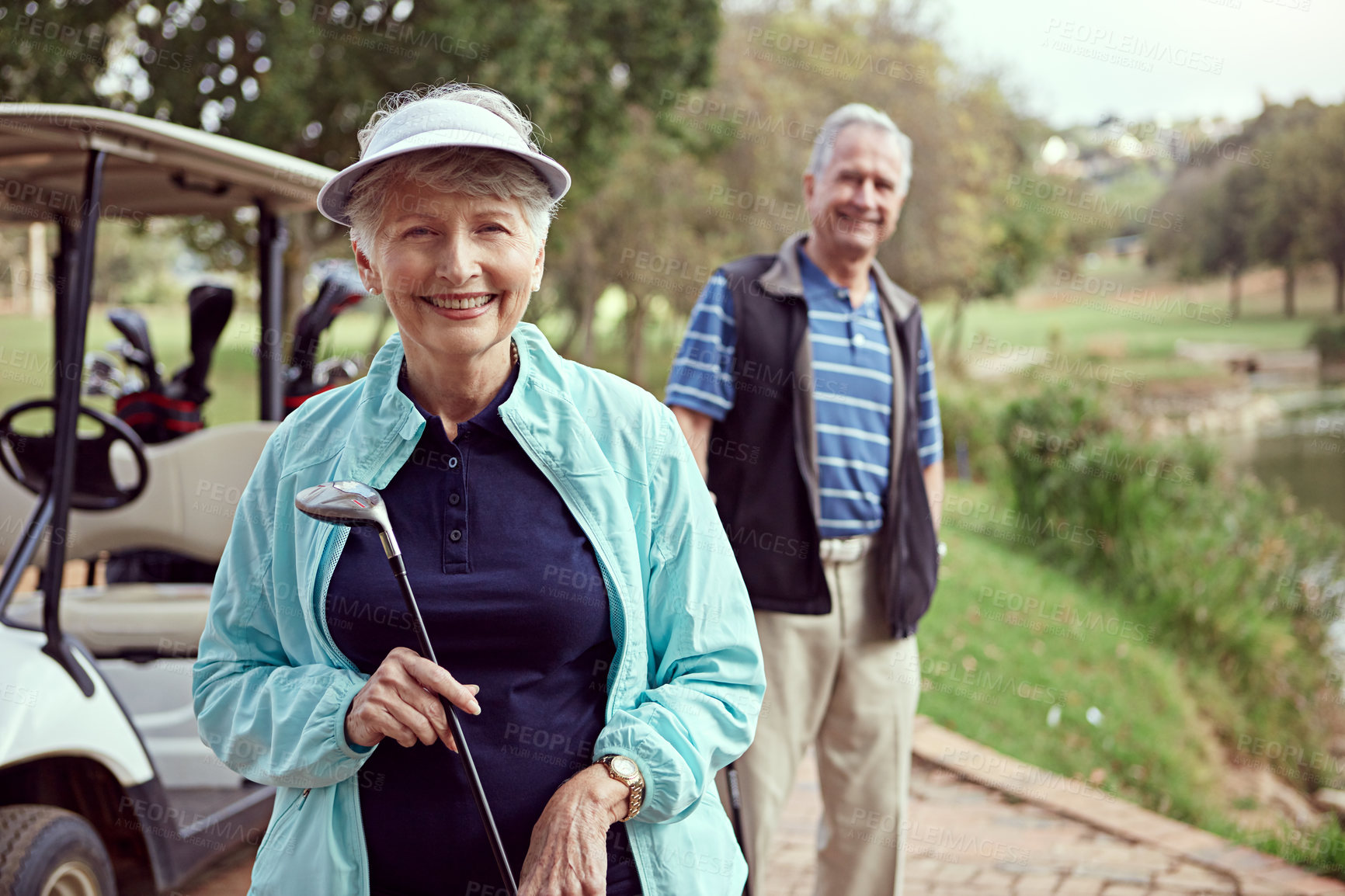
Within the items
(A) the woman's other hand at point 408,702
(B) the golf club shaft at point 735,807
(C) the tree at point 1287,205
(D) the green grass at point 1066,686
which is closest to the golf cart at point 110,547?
(B) the golf club shaft at point 735,807

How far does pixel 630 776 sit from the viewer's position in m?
1.54

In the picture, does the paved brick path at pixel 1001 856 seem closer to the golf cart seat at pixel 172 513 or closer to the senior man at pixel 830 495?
the senior man at pixel 830 495

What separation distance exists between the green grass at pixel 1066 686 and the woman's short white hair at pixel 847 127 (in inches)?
152

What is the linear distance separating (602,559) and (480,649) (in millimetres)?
205

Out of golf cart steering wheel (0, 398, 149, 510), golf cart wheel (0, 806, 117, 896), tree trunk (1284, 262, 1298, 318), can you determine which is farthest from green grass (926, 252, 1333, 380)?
golf cart wheel (0, 806, 117, 896)

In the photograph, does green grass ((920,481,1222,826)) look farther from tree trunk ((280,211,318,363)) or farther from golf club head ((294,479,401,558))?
tree trunk ((280,211,318,363))

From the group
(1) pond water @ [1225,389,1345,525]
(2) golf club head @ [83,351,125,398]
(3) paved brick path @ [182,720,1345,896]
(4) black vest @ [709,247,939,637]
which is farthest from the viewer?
(1) pond water @ [1225,389,1345,525]

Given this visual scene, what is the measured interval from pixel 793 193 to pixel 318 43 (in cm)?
1051

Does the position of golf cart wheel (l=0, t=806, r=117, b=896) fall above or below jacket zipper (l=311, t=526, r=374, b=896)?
below

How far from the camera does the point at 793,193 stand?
21047mm

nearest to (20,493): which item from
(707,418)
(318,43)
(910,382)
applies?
(707,418)

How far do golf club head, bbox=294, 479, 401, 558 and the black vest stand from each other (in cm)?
183

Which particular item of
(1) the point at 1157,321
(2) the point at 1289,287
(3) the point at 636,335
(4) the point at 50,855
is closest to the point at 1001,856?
(4) the point at 50,855

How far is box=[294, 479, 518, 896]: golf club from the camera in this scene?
1.45m
